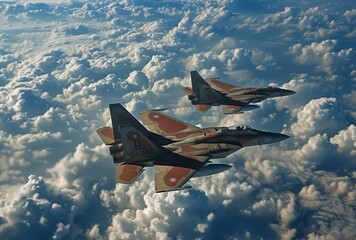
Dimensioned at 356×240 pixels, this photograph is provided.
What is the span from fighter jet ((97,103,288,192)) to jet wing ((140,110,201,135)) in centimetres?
113

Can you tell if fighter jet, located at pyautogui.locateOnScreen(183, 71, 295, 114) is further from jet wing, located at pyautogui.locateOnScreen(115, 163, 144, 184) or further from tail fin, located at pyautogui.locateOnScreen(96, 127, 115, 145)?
jet wing, located at pyautogui.locateOnScreen(115, 163, 144, 184)

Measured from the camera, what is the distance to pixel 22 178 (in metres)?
192

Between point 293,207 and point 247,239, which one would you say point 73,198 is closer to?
point 247,239

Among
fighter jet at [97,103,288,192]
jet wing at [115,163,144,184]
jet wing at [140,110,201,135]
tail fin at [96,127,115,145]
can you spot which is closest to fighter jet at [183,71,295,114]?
jet wing at [140,110,201,135]

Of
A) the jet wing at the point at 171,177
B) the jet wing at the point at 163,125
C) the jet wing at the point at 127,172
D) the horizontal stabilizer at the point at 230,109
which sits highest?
the jet wing at the point at 163,125

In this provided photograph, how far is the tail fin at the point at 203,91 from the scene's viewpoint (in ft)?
226

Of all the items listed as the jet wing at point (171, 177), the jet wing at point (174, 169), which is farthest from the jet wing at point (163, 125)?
the jet wing at point (171, 177)

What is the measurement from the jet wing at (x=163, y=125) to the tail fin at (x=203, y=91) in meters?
17.0

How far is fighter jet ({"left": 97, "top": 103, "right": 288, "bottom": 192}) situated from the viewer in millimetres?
38531

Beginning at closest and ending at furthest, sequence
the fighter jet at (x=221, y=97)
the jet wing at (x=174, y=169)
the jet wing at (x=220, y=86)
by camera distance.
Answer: the jet wing at (x=174, y=169) < the fighter jet at (x=221, y=97) < the jet wing at (x=220, y=86)

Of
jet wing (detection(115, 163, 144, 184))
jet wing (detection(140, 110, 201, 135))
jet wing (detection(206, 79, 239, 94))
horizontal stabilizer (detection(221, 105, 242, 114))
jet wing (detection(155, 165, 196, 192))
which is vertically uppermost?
jet wing (detection(206, 79, 239, 94))

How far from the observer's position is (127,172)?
40250 mm

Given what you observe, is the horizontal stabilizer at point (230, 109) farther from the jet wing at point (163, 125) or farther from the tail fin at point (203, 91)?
the jet wing at point (163, 125)

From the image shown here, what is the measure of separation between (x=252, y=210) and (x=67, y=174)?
109 metres
